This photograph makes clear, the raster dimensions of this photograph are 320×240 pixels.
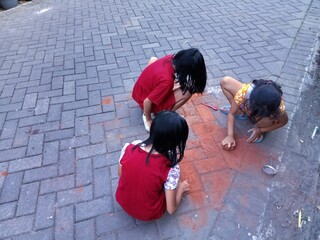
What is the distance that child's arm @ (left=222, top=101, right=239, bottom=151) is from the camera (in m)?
2.51

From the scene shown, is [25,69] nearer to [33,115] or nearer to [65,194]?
[33,115]

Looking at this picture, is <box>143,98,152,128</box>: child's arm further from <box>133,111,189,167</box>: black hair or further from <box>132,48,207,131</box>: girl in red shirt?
<box>133,111,189,167</box>: black hair

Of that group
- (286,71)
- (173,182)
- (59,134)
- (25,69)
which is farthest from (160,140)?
(25,69)

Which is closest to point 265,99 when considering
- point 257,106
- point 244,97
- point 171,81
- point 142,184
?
point 257,106

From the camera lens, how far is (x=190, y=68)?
217 cm

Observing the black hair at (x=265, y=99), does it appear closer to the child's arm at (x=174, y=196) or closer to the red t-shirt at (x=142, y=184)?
the child's arm at (x=174, y=196)

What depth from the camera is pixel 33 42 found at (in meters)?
4.39

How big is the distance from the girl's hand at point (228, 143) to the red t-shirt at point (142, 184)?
A: 2.97 ft

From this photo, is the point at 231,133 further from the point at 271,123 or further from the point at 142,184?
the point at 142,184

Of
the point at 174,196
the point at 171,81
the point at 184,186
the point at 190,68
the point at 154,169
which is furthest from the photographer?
the point at 171,81

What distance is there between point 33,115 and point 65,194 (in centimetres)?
118

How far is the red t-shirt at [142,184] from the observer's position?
5.36 ft

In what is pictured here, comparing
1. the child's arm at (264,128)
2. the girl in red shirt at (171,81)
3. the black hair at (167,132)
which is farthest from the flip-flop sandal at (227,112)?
the black hair at (167,132)

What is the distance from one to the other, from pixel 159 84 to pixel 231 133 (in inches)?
32.8
